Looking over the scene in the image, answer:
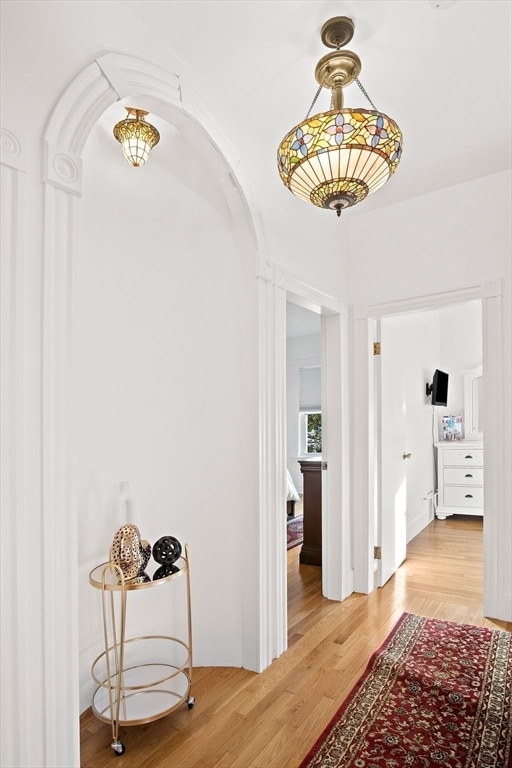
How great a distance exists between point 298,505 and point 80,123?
20.2 ft

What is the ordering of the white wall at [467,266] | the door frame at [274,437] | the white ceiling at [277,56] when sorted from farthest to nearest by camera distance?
the white wall at [467,266], the door frame at [274,437], the white ceiling at [277,56]

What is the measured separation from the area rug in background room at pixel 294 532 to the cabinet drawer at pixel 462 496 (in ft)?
6.21

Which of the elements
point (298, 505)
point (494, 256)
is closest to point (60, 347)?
point (494, 256)

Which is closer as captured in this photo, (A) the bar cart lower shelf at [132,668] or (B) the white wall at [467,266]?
(A) the bar cart lower shelf at [132,668]

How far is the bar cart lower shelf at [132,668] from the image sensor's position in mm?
1854

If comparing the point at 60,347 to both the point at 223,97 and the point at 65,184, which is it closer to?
the point at 65,184

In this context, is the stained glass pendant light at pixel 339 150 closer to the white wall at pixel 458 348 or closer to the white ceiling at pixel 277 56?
the white ceiling at pixel 277 56

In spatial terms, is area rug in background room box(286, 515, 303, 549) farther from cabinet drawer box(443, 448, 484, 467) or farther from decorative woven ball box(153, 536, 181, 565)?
decorative woven ball box(153, 536, 181, 565)

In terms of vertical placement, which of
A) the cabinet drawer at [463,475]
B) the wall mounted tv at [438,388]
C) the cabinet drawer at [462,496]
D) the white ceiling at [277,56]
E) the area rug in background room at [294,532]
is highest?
the white ceiling at [277,56]

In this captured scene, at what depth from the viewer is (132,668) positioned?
2166mm

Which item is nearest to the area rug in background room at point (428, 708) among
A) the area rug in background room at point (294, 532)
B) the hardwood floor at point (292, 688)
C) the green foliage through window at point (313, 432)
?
the hardwood floor at point (292, 688)

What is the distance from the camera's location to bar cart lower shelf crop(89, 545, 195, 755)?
185cm

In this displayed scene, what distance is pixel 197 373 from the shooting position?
254 cm

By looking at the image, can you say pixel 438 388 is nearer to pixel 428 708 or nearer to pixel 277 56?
pixel 428 708
